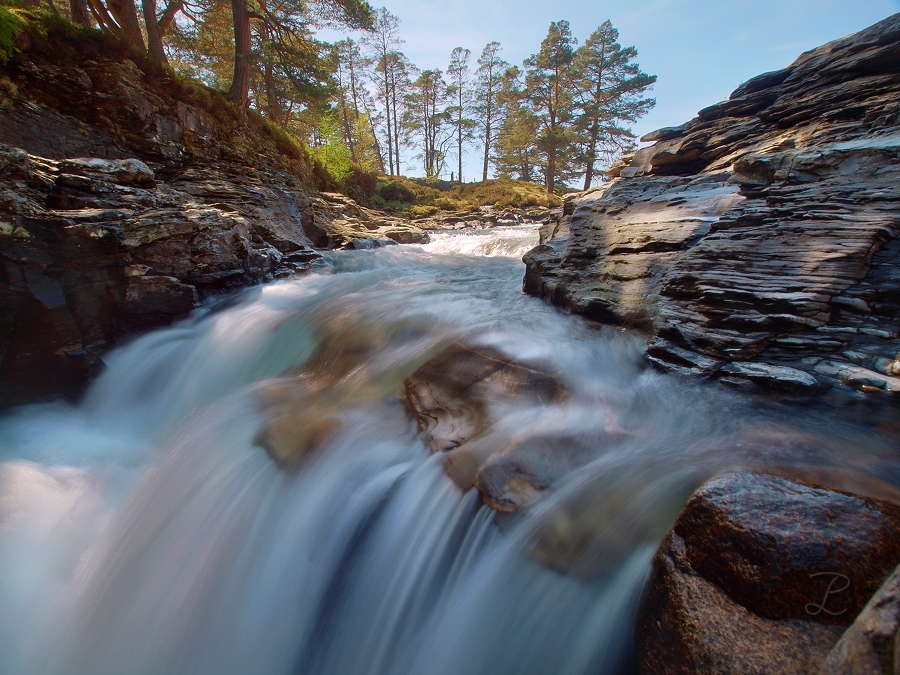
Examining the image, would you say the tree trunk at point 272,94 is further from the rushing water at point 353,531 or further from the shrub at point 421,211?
the rushing water at point 353,531

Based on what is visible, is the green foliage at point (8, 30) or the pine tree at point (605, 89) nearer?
the green foliage at point (8, 30)

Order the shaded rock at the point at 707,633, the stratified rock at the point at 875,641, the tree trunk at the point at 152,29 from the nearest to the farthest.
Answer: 1. the stratified rock at the point at 875,641
2. the shaded rock at the point at 707,633
3. the tree trunk at the point at 152,29

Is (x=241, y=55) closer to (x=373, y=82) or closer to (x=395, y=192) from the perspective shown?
(x=395, y=192)

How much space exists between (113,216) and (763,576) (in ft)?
22.8

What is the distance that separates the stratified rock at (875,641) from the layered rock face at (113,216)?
6226 mm

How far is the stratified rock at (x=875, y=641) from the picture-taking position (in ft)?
2.78

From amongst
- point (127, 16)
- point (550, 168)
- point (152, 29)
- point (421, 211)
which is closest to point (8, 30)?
point (127, 16)

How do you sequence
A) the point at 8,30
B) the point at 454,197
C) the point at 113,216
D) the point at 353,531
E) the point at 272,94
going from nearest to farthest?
1. the point at 353,531
2. the point at 113,216
3. the point at 8,30
4. the point at 272,94
5. the point at 454,197

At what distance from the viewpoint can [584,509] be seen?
2.13 metres

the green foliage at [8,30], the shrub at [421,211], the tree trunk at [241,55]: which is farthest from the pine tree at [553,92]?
the green foliage at [8,30]

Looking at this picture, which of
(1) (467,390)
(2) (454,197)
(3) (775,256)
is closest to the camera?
(1) (467,390)

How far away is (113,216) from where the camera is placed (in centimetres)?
478

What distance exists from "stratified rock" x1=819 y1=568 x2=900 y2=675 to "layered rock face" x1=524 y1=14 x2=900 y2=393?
235cm

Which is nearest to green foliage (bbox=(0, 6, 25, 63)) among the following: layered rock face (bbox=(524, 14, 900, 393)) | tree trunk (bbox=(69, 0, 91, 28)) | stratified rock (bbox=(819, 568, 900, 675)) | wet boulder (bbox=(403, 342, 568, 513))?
tree trunk (bbox=(69, 0, 91, 28))
